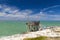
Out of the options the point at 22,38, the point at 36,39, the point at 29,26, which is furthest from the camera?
the point at 29,26

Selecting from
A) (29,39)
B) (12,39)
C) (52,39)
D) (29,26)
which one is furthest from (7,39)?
(29,26)

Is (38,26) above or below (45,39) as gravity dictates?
above

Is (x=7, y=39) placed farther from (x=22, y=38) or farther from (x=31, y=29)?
(x=31, y=29)

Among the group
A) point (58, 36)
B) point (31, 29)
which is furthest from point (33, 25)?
point (58, 36)

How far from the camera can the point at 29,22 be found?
4484 cm

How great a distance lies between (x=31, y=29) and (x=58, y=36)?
1334 cm

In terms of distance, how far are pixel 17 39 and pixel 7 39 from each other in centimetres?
129

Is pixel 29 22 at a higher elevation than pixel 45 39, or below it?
higher

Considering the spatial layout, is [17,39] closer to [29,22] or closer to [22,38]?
[22,38]

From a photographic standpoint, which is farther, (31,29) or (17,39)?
(31,29)

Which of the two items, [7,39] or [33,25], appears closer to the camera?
[7,39]

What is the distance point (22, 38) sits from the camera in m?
30.9

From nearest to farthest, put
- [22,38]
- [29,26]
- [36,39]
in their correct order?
[36,39]
[22,38]
[29,26]

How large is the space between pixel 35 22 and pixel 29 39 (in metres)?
16.4
